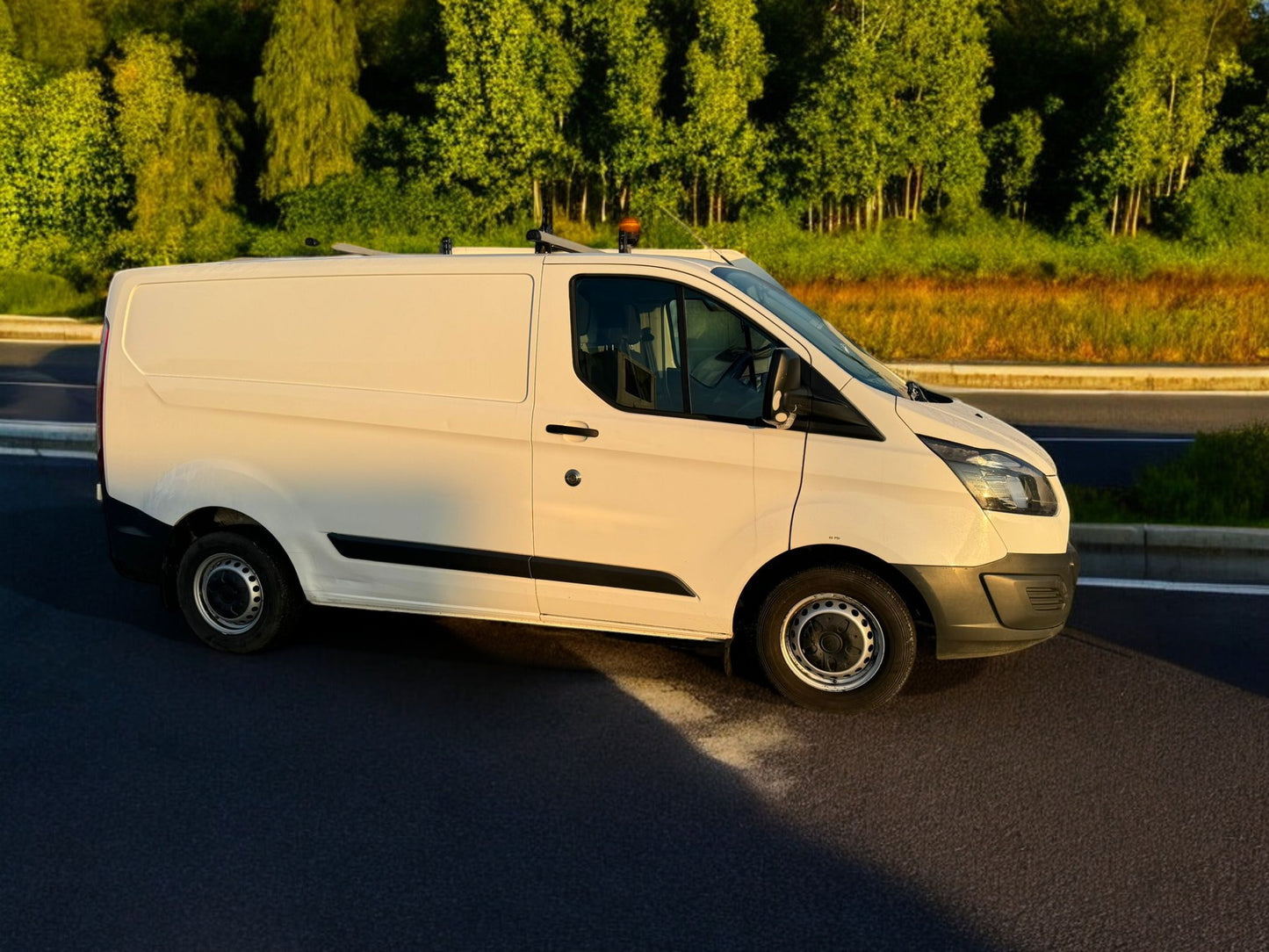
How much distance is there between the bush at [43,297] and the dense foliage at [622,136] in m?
3.26

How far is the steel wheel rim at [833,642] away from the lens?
5676 millimetres

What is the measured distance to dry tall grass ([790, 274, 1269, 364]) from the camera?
64.0 feet

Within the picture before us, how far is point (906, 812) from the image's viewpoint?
4.74 m

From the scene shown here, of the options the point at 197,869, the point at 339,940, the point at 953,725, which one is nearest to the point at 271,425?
the point at 197,869

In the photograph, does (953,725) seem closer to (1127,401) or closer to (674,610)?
(674,610)

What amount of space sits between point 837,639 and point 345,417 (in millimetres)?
2479

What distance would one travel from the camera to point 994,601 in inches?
220

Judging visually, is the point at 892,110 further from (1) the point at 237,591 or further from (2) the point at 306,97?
(1) the point at 237,591

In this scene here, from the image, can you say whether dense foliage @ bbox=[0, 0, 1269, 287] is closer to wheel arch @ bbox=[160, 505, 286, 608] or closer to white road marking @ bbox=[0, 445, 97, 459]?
white road marking @ bbox=[0, 445, 97, 459]

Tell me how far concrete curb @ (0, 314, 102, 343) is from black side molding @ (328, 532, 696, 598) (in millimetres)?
19891

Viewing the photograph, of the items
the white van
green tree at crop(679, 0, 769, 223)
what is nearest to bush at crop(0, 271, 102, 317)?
green tree at crop(679, 0, 769, 223)

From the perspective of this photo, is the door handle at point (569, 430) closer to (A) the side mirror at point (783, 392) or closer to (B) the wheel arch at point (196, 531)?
(A) the side mirror at point (783, 392)

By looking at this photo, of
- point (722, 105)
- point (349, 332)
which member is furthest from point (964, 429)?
point (722, 105)

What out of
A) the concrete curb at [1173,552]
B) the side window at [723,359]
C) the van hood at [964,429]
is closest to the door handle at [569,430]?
the side window at [723,359]
